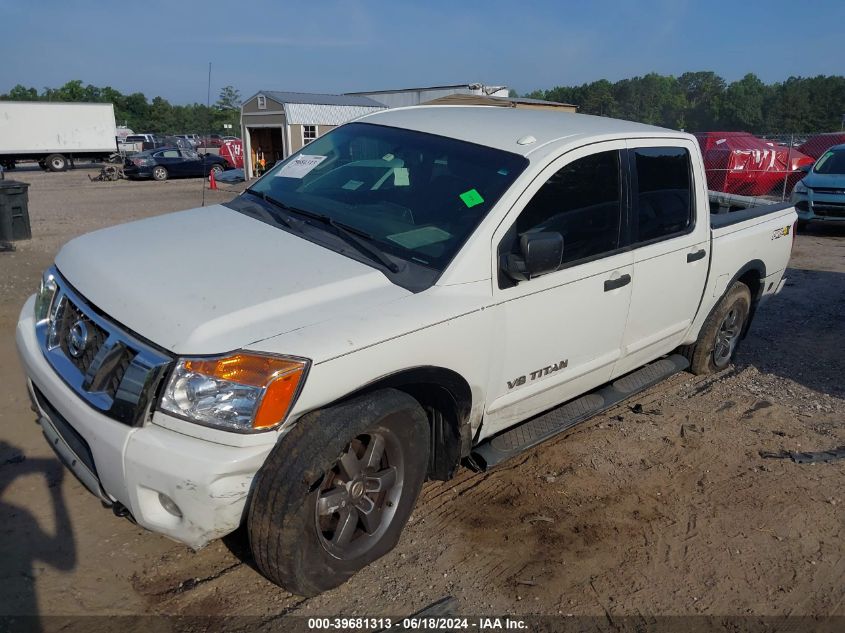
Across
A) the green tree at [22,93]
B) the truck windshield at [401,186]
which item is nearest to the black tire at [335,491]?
the truck windshield at [401,186]

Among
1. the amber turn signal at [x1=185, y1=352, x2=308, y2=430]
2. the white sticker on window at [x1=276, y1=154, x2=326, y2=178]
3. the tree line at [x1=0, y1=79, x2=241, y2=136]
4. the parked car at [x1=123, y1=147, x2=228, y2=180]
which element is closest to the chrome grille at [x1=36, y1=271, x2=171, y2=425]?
the amber turn signal at [x1=185, y1=352, x2=308, y2=430]

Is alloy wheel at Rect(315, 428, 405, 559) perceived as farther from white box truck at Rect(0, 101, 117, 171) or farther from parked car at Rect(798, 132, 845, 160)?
white box truck at Rect(0, 101, 117, 171)

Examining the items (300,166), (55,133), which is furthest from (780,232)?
(55,133)

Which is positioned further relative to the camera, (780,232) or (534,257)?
(780,232)

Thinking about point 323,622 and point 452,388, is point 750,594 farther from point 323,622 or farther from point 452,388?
point 323,622

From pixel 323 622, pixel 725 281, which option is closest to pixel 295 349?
pixel 323 622

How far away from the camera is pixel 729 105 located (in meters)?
76.2

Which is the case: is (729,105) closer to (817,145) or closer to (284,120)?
(817,145)

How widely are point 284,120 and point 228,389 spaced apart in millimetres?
27656

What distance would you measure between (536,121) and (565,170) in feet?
1.99

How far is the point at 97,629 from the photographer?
8.63 feet

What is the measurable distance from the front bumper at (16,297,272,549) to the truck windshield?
128 cm

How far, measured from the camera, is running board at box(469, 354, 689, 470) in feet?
11.3

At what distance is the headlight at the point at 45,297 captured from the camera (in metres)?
3.21
